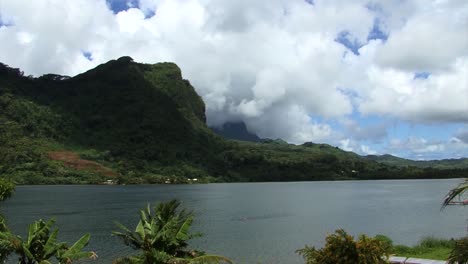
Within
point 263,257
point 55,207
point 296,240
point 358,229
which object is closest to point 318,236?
point 296,240

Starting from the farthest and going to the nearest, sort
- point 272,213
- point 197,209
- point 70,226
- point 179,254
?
point 197,209
point 272,213
point 70,226
point 179,254

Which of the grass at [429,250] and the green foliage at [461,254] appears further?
the grass at [429,250]

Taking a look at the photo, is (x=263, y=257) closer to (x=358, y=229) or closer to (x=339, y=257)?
(x=358, y=229)

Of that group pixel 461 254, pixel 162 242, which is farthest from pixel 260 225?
pixel 461 254

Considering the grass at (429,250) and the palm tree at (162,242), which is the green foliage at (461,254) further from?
the grass at (429,250)

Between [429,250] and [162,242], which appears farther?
Result: [429,250]

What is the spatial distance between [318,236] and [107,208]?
247ft

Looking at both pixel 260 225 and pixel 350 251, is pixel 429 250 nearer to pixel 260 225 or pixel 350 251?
pixel 350 251

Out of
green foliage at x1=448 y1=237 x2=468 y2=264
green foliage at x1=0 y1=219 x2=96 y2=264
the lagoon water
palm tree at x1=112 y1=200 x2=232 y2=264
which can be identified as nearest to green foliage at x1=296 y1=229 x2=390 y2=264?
palm tree at x1=112 y1=200 x2=232 y2=264

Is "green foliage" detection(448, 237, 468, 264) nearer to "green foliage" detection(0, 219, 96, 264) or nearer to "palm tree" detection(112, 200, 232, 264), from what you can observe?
"palm tree" detection(112, 200, 232, 264)

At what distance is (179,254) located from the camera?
23.4 metres

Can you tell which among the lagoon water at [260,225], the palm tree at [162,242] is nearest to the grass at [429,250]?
the lagoon water at [260,225]

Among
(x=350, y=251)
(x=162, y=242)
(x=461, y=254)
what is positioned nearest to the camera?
(x=461, y=254)

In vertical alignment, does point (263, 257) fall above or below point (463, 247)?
below
